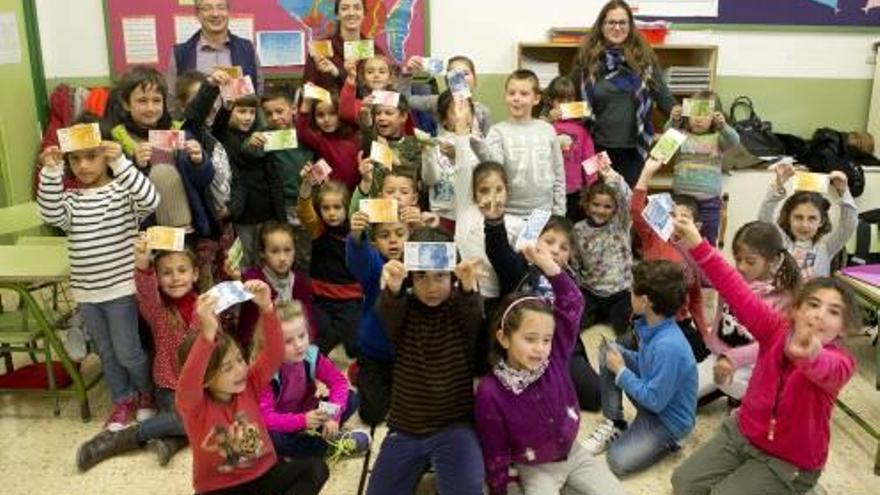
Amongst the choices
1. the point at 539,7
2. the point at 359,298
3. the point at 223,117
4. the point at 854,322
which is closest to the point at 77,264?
the point at 223,117

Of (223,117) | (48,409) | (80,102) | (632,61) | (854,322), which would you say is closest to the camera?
(854,322)

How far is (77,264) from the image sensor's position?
3.09 m

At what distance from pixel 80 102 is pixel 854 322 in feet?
16.8

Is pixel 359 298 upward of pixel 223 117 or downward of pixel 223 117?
downward

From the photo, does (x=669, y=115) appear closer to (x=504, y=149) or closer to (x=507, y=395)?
(x=504, y=149)

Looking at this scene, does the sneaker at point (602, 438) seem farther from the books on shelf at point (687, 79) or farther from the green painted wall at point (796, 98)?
the green painted wall at point (796, 98)

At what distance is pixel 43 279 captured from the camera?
3137 mm

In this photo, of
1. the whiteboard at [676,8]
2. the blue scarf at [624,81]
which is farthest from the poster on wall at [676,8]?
the blue scarf at [624,81]

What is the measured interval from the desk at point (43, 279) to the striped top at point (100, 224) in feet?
0.41

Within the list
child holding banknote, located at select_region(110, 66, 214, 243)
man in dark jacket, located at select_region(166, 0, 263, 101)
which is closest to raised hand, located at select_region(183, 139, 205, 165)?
child holding banknote, located at select_region(110, 66, 214, 243)

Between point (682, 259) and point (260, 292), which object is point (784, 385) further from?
point (260, 292)

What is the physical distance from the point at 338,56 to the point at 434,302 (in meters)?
2.18

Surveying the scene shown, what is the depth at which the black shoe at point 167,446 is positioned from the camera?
2971 mm

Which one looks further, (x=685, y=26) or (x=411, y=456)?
(x=685, y=26)
